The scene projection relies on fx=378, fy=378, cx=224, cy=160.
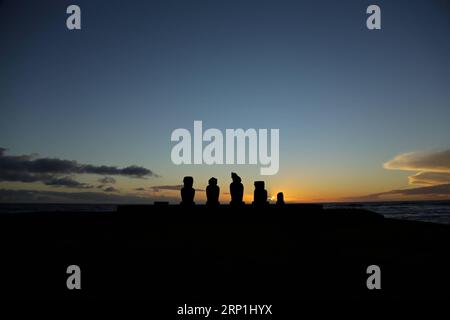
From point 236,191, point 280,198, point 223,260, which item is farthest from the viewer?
point 280,198

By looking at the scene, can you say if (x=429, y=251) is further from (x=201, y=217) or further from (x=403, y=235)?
(x=201, y=217)

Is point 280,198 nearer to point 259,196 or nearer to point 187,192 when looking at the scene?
point 259,196

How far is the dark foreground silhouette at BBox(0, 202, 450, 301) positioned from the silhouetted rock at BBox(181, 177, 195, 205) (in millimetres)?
1804

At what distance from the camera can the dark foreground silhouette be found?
7.18 meters

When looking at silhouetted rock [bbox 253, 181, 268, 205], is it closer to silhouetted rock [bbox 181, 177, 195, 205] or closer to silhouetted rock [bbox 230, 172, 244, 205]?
silhouetted rock [bbox 230, 172, 244, 205]

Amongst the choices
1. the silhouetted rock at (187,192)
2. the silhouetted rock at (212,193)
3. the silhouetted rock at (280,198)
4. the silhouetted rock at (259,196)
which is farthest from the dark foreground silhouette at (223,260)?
the silhouetted rock at (280,198)

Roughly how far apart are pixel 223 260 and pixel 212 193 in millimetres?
9661

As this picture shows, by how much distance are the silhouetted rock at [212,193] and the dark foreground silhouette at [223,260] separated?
1.92 m

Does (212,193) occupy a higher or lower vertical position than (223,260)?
higher

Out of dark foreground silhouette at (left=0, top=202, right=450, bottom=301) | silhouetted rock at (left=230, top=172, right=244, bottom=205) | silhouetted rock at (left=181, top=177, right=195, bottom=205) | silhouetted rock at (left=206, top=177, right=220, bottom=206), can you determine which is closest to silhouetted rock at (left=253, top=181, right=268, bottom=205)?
silhouetted rock at (left=230, top=172, right=244, bottom=205)

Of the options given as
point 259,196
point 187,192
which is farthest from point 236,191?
point 187,192

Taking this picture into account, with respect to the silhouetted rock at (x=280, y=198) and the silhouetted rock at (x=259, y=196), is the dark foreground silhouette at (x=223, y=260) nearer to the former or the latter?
the silhouetted rock at (x=259, y=196)

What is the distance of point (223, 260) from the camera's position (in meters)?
9.34
